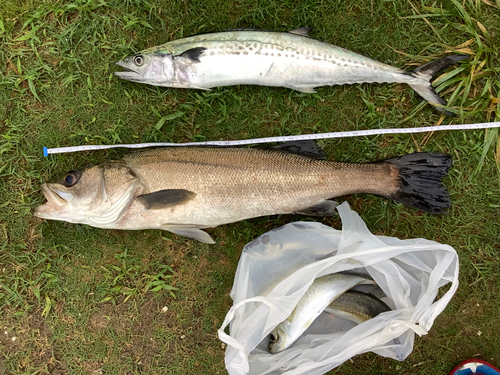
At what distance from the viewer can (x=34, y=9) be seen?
3395mm

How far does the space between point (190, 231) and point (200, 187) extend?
0.45 metres

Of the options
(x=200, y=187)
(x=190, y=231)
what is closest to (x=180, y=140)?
(x=200, y=187)

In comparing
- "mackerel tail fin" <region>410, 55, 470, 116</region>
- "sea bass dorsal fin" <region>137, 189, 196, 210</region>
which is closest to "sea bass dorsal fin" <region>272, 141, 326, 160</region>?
"sea bass dorsal fin" <region>137, 189, 196, 210</region>

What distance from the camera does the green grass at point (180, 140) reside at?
3.32 m

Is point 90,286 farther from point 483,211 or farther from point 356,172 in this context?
point 483,211

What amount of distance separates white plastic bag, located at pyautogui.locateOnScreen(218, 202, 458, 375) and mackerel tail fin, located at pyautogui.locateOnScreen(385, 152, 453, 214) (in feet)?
1.41

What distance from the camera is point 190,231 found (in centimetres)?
304

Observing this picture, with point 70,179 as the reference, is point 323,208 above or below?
below

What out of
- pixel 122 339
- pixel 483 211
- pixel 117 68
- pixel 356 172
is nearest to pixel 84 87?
pixel 117 68

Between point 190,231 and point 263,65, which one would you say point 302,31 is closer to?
point 263,65

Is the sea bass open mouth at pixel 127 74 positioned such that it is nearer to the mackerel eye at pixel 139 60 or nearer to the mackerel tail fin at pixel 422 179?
the mackerel eye at pixel 139 60

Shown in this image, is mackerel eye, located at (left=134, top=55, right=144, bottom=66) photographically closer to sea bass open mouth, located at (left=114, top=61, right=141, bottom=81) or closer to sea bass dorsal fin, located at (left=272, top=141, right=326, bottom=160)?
sea bass open mouth, located at (left=114, top=61, right=141, bottom=81)

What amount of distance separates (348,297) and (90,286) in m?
2.51

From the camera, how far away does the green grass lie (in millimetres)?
3324
